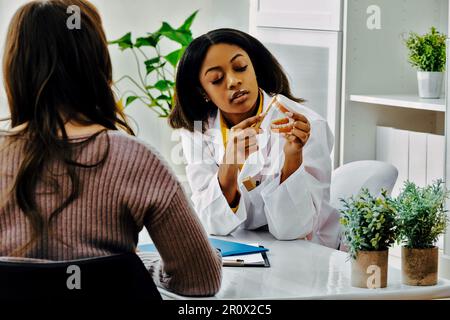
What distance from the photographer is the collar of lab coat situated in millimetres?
1926

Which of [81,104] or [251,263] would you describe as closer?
[81,104]


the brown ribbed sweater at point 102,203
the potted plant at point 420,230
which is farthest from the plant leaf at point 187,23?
the brown ribbed sweater at point 102,203

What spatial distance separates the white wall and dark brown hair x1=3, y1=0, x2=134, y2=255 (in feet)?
7.89

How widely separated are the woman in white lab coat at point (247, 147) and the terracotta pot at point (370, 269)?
0.46 m

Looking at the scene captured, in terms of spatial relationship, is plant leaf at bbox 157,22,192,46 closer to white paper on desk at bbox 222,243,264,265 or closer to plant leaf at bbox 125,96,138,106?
plant leaf at bbox 125,96,138,106

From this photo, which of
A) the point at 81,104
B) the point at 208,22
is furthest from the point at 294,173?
the point at 208,22

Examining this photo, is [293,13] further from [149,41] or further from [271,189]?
[271,189]

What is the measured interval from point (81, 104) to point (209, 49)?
1033 millimetres

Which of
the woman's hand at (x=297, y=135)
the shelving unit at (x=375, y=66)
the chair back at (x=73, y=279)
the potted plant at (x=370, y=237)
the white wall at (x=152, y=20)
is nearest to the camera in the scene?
the chair back at (x=73, y=279)

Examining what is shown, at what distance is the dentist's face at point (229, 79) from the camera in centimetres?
203

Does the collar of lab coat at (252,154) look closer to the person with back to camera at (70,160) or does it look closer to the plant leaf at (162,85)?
the person with back to camera at (70,160)

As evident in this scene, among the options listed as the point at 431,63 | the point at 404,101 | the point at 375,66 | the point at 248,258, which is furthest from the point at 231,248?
the point at 375,66

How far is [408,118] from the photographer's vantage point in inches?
125
